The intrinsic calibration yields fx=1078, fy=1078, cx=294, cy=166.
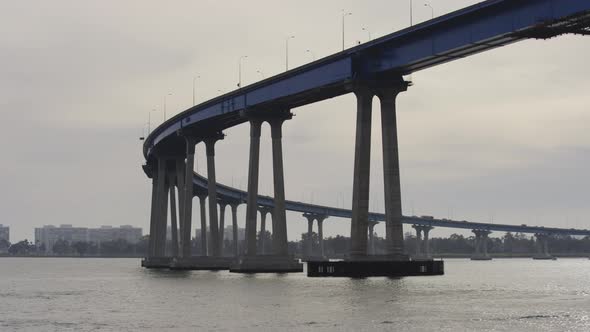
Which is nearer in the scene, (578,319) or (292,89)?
(578,319)

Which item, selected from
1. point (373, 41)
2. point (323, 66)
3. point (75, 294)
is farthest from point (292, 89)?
point (75, 294)

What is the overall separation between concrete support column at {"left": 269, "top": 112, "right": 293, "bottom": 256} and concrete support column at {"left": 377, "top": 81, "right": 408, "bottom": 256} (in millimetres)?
25242

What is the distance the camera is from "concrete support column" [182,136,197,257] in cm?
15588

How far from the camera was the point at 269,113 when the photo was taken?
417ft

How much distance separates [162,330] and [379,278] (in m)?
56.2

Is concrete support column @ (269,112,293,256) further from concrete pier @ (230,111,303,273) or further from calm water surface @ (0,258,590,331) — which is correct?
calm water surface @ (0,258,590,331)

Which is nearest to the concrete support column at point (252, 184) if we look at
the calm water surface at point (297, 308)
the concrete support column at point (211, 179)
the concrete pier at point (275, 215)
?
the concrete pier at point (275, 215)

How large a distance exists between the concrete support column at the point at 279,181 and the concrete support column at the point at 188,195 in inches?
1192

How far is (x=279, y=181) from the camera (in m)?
128

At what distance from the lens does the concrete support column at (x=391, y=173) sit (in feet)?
334

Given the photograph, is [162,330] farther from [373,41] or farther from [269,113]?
[269,113]

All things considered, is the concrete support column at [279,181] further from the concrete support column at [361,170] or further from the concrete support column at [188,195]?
the concrete support column at [188,195]

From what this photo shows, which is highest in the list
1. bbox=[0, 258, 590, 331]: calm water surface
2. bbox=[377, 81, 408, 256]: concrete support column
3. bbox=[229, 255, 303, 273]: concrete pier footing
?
bbox=[377, 81, 408, 256]: concrete support column

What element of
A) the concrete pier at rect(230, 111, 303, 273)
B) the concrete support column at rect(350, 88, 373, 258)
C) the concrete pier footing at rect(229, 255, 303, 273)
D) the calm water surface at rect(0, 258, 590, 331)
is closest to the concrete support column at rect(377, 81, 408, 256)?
the concrete support column at rect(350, 88, 373, 258)
